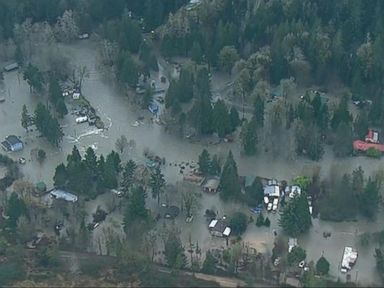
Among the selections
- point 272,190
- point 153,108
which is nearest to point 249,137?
point 272,190

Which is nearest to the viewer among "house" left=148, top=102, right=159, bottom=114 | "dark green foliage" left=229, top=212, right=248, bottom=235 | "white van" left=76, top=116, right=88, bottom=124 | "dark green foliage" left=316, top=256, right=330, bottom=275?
"dark green foliage" left=316, top=256, right=330, bottom=275

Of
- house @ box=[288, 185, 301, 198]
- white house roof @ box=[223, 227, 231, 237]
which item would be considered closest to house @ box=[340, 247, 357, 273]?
house @ box=[288, 185, 301, 198]

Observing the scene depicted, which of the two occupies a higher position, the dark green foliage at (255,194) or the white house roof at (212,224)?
the dark green foliage at (255,194)

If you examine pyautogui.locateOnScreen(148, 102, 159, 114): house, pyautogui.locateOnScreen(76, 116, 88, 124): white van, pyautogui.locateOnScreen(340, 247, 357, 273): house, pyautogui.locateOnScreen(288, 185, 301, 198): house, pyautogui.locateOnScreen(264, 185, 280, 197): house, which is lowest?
pyautogui.locateOnScreen(340, 247, 357, 273): house

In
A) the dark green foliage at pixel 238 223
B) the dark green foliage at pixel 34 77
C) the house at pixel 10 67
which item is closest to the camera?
the dark green foliage at pixel 238 223

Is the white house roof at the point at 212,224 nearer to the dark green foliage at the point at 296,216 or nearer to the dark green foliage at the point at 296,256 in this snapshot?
the dark green foliage at the point at 296,216

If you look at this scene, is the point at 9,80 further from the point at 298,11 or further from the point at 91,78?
the point at 298,11

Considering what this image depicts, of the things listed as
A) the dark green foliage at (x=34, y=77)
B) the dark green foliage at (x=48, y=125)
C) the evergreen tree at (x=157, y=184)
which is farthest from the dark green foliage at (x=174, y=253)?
the dark green foliage at (x=34, y=77)

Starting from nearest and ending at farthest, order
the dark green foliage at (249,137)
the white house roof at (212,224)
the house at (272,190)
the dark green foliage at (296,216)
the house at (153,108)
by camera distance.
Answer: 1. the dark green foliage at (296,216)
2. the white house roof at (212,224)
3. the house at (272,190)
4. the dark green foliage at (249,137)
5. the house at (153,108)

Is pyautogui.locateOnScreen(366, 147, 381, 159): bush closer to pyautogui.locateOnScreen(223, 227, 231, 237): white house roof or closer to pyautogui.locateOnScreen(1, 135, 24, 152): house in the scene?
pyautogui.locateOnScreen(223, 227, 231, 237): white house roof
